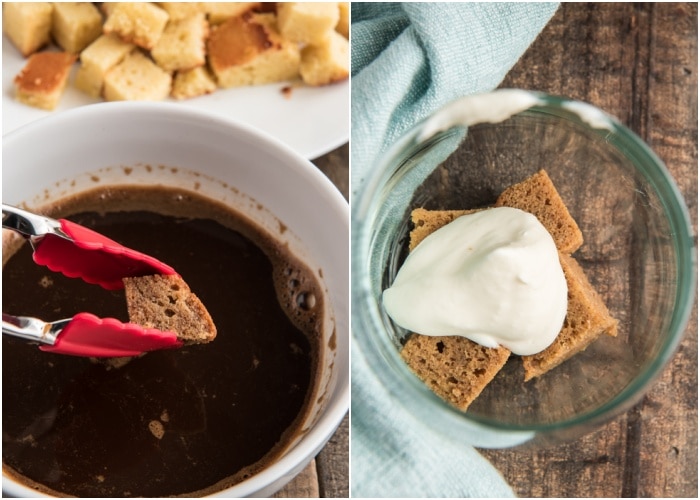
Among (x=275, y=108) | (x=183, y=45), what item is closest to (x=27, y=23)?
(x=183, y=45)

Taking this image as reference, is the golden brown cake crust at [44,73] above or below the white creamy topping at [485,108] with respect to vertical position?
below

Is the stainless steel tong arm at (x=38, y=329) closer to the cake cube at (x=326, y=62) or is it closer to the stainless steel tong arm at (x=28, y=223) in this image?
the stainless steel tong arm at (x=28, y=223)

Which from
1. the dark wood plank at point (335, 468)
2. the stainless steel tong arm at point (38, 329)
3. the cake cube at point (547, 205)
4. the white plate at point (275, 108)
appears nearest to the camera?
the stainless steel tong arm at point (38, 329)

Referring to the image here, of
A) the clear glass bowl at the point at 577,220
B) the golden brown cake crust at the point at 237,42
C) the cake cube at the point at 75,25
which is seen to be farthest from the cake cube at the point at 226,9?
the clear glass bowl at the point at 577,220

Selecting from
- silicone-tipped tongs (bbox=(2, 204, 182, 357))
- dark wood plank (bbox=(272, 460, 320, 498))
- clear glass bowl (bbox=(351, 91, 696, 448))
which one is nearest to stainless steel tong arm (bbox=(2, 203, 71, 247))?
silicone-tipped tongs (bbox=(2, 204, 182, 357))

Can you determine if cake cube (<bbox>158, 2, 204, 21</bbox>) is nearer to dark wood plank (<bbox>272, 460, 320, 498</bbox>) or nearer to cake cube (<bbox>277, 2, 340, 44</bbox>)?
cake cube (<bbox>277, 2, 340, 44</bbox>)

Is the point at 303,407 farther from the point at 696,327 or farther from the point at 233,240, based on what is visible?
the point at 696,327

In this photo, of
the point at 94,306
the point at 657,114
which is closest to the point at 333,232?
the point at 94,306

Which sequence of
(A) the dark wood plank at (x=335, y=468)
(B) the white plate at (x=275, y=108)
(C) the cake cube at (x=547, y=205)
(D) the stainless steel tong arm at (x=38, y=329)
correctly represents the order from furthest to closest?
(B) the white plate at (x=275, y=108) < (A) the dark wood plank at (x=335, y=468) < (C) the cake cube at (x=547, y=205) < (D) the stainless steel tong arm at (x=38, y=329)
